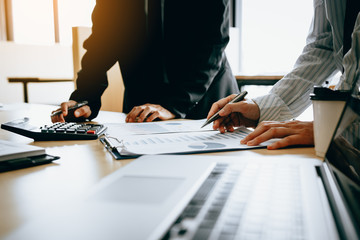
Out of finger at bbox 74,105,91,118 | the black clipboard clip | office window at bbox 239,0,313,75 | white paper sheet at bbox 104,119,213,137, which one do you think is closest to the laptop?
the black clipboard clip

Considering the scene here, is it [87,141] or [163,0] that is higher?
[163,0]

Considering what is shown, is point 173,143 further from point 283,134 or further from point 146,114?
point 146,114

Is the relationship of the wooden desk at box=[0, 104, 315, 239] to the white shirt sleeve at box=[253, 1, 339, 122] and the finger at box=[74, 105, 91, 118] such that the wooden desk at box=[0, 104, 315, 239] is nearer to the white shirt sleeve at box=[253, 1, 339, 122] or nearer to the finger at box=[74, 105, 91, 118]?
the white shirt sleeve at box=[253, 1, 339, 122]

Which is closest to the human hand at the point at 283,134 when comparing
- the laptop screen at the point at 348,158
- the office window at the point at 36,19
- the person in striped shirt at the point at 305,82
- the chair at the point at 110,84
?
the person in striped shirt at the point at 305,82

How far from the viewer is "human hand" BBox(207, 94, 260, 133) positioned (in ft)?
2.86

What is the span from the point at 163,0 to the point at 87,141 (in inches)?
31.3

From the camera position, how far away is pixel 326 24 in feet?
3.53

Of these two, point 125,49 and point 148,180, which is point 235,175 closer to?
point 148,180

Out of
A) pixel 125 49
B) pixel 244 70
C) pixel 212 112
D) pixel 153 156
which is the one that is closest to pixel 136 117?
pixel 212 112

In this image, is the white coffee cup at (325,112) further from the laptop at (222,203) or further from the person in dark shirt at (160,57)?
the person in dark shirt at (160,57)

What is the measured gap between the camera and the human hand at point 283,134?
68 centimetres

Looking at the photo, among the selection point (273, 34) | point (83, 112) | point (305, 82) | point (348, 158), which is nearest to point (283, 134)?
point (348, 158)

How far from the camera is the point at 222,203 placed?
33 cm

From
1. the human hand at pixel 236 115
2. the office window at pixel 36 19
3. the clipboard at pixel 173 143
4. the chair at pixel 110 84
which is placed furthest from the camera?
the office window at pixel 36 19
